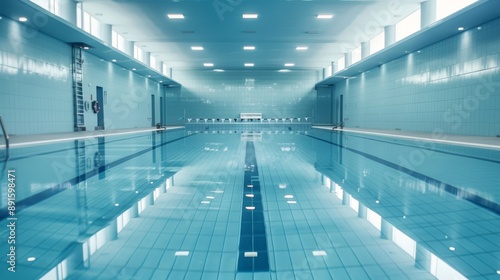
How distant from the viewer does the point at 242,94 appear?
22703 millimetres

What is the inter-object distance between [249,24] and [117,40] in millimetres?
5650

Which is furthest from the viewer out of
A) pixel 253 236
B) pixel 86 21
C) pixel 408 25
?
pixel 408 25

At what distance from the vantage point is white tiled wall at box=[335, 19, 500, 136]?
8320mm

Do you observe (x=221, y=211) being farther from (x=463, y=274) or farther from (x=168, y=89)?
(x=168, y=89)

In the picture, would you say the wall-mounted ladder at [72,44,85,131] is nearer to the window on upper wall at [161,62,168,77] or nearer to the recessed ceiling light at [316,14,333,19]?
the recessed ceiling light at [316,14,333,19]

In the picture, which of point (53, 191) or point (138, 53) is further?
point (138, 53)

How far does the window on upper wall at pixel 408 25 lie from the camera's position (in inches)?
401

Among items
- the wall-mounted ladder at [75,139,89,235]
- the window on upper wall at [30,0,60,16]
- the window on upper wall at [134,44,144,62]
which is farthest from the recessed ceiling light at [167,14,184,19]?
the wall-mounted ladder at [75,139,89,235]

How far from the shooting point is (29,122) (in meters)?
9.11

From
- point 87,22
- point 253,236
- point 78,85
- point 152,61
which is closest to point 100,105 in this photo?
point 78,85

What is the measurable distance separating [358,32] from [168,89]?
565 inches

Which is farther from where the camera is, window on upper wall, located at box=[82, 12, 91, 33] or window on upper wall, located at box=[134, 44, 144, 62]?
→ window on upper wall, located at box=[134, 44, 144, 62]

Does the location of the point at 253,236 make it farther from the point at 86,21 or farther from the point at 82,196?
the point at 86,21

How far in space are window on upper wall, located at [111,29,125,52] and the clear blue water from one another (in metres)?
9.24
